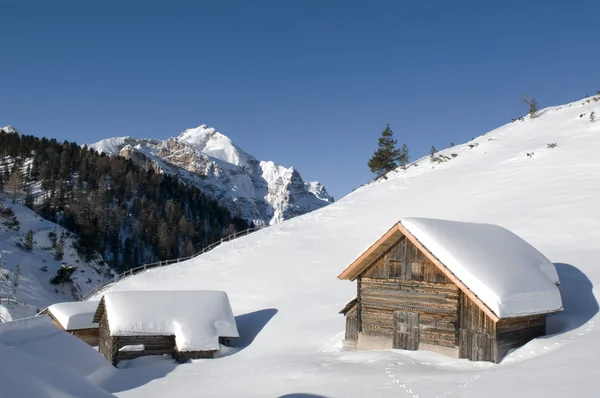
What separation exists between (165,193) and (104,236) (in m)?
32.8

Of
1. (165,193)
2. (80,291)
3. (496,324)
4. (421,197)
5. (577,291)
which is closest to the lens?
(496,324)

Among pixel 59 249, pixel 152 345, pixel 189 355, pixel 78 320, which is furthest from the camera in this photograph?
pixel 59 249

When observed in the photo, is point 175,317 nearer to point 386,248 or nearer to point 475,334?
point 386,248

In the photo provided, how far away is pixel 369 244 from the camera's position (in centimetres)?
2341

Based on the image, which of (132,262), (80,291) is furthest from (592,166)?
(132,262)

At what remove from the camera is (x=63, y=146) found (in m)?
118

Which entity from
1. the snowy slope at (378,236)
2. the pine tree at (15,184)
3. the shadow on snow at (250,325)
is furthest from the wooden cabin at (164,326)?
the pine tree at (15,184)

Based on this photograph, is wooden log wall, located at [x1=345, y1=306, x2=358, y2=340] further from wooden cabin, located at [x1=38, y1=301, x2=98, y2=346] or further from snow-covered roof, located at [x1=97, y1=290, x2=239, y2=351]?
wooden cabin, located at [x1=38, y1=301, x2=98, y2=346]

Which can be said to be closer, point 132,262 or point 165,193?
point 132,262

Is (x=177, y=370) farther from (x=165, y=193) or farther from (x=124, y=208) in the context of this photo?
(x=165, y=193)

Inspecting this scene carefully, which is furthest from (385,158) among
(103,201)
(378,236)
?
(103,201)

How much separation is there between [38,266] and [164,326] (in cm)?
4501

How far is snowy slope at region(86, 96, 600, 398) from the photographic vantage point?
14309 mm

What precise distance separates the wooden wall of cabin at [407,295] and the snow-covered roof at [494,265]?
1.05m
